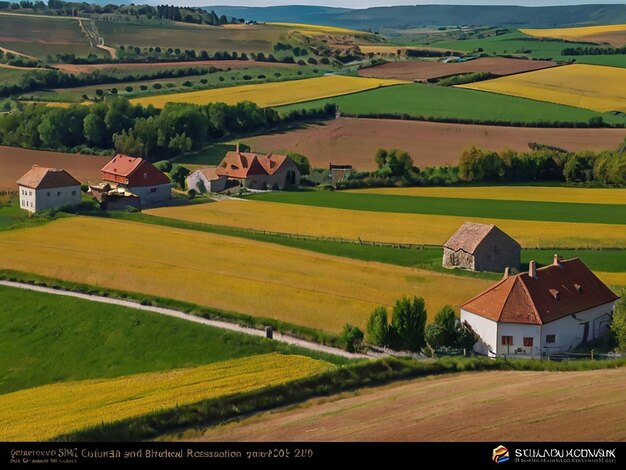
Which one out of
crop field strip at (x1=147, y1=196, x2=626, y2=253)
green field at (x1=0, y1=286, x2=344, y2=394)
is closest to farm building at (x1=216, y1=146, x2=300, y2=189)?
crop field strip at (x1=147, y1=196, x2=626, y2=253)

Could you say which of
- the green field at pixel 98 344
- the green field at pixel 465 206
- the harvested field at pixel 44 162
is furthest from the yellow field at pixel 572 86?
the green field at pixel 98 344

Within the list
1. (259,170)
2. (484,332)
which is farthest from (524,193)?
(484,332)

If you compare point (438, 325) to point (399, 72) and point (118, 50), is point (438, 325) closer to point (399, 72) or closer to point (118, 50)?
point (399, 72)

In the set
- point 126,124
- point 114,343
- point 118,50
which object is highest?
point 118,50

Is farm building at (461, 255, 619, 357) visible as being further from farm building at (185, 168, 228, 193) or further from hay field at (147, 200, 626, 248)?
farm building at (185, 168, 228, 193)

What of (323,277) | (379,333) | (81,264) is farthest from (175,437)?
(81,264)

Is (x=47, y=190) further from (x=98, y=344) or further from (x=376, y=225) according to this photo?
(x=98, y=344)
